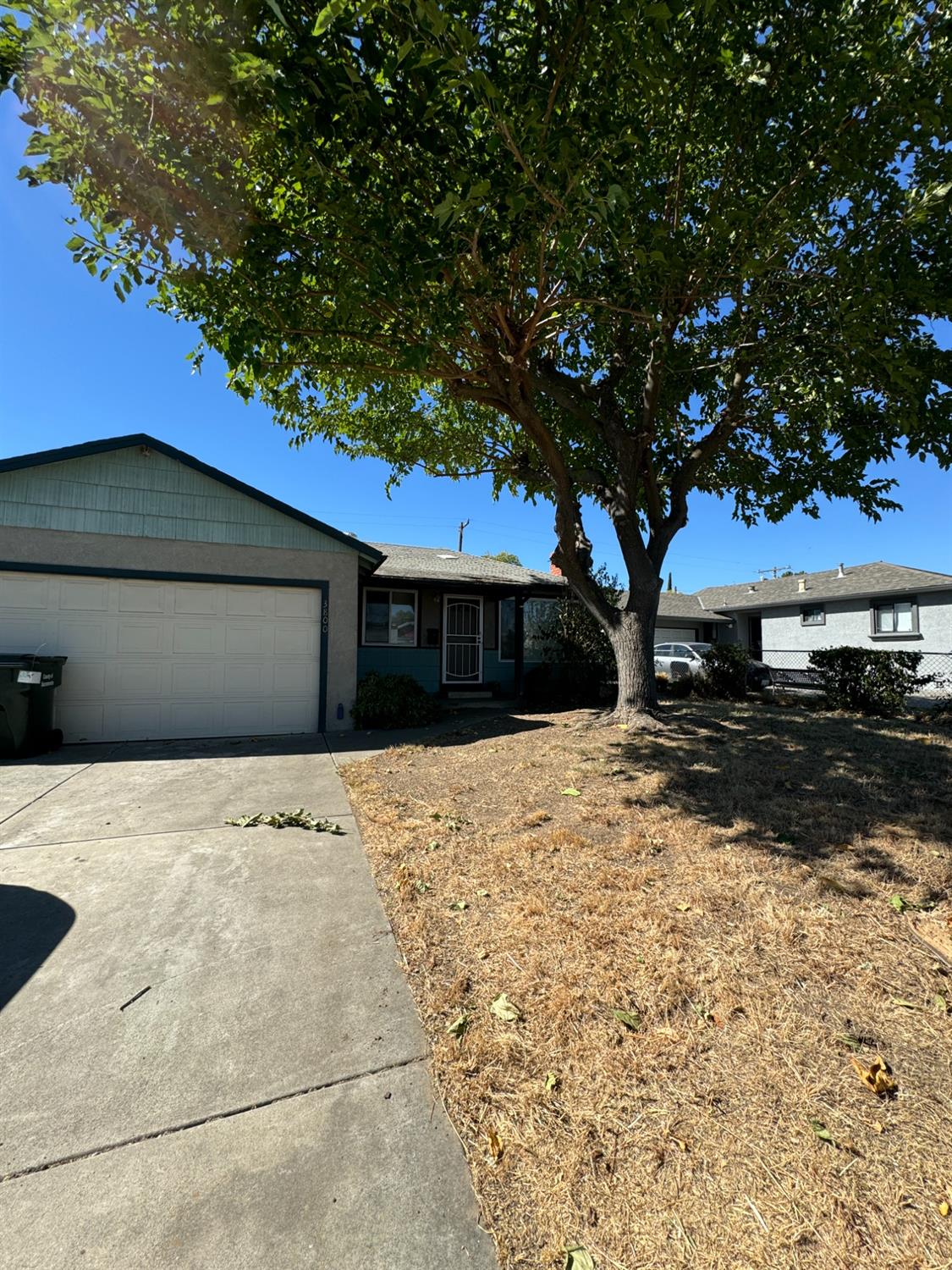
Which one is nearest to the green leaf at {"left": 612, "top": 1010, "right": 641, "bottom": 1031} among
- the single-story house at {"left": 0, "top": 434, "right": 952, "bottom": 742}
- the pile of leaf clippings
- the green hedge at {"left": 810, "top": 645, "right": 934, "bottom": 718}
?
the pile of leaf clippings

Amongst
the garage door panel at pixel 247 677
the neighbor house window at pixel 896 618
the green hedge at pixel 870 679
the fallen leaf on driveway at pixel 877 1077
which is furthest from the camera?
the neighbor house window at pixel 896 618

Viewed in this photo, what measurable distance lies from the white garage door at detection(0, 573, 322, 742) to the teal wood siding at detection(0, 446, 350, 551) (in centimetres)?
81

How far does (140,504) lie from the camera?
8.62m

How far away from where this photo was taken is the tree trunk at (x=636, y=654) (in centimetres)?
762

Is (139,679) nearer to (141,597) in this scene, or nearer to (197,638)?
(197,638)

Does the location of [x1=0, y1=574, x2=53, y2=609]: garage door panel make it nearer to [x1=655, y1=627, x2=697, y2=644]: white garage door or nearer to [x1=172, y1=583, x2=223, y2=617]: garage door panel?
[x1=172, y1=583, x2=223, y2=617]: garage door panel

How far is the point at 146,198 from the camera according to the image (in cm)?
445

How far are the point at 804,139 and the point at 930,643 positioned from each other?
57.5ft

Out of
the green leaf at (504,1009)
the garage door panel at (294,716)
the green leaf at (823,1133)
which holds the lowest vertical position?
the green leaf at (504,1009)

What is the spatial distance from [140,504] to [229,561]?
155 centimetres

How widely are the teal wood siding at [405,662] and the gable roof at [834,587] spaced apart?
1604cm

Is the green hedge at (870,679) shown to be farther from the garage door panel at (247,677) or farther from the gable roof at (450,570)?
the garage door panel at (247,677)

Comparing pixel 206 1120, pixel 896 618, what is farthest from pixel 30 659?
pixel 896 618

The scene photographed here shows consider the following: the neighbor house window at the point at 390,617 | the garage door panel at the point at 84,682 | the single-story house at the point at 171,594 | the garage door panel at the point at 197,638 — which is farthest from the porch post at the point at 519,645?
the garage door panel at the point at 84,682
